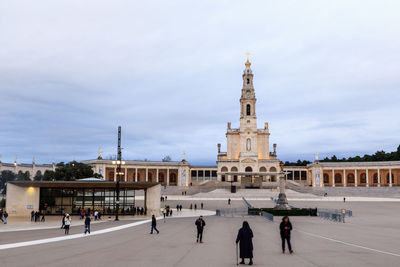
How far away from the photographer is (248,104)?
122 metres

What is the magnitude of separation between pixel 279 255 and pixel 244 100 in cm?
10933

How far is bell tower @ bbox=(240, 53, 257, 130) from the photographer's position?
12100 cm

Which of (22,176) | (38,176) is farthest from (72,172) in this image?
(38,176)

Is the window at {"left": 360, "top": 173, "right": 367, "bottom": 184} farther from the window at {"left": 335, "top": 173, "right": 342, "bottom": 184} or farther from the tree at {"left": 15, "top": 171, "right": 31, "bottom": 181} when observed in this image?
the tree at {"left": 15, "top": 171, "right": 31, "bottom": 181}

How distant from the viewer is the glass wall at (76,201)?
4297cm

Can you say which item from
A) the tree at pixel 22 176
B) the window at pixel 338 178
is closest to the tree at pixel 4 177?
the tree at pixel 22 176

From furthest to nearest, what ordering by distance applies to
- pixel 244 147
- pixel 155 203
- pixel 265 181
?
pixel 244 147 → pixel 265 181 → pixel 155 203

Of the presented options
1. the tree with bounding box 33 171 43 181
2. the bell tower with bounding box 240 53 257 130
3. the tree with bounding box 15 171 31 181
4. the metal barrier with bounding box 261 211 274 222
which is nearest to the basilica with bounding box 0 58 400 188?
the bell tower with bounding box 240 53 257 130

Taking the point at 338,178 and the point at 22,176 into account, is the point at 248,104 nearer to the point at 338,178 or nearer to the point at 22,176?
the point at 338,178

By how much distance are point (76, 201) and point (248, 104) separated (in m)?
85.9

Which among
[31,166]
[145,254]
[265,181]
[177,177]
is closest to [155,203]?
[145,254]

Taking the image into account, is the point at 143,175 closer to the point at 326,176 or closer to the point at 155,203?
the point at 326,176

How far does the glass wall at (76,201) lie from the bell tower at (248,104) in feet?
263

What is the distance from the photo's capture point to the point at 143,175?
4899 inches
